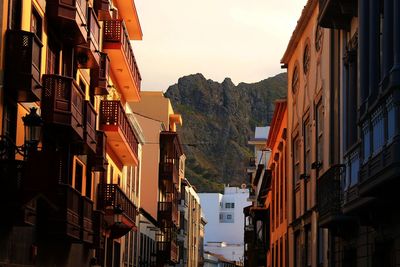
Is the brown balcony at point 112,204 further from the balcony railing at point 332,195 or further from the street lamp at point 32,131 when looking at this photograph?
the street lamp at point 32,131

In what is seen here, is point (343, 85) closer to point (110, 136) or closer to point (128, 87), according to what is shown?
point (110, 136)

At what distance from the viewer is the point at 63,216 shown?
22.2 metres

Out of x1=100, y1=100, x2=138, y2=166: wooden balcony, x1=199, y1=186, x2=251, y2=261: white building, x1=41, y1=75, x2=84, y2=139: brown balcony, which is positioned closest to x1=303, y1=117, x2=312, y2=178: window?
x1=41, y1=75, x2=84, y2=139: brown balcony

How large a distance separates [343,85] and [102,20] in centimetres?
1386

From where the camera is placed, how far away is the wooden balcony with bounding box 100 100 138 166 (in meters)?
33.4

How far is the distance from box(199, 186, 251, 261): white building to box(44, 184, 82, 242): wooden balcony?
12109 centimetres

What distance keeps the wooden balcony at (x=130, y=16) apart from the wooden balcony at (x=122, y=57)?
187 cm

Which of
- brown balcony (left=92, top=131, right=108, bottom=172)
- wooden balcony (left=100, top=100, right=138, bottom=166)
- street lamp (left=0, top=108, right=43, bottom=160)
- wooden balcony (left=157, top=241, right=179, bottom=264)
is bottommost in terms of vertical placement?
wooden balcony (left=157, top=241, right=179, bottom=264)

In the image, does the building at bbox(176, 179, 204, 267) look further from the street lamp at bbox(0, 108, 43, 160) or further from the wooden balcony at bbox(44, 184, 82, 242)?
the street lamp at bbox(0, 108, 43, 160)

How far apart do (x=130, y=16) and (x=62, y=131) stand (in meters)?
16.6

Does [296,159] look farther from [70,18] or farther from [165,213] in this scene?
[165,213]

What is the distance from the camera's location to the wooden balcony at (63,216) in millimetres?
21906

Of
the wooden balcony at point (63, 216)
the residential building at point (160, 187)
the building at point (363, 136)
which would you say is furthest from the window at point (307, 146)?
the residential building at point (160, 187)

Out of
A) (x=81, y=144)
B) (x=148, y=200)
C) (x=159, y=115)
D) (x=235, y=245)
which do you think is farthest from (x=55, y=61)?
(x=235, y=245)
